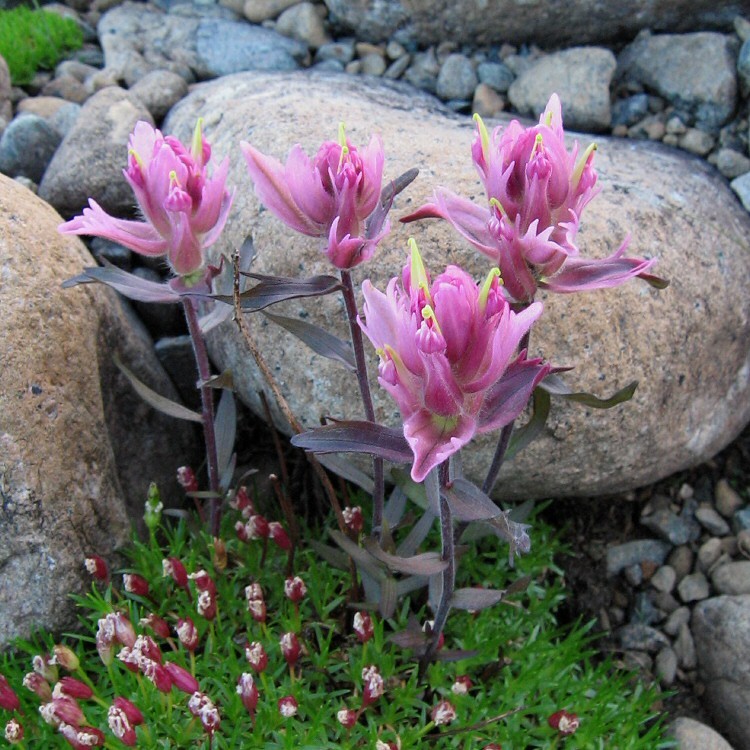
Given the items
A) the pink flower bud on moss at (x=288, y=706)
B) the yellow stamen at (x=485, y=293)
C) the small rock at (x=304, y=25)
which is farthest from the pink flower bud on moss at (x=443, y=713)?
the small rock at (x=304, y=25)

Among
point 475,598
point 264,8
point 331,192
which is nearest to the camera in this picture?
point 331,192

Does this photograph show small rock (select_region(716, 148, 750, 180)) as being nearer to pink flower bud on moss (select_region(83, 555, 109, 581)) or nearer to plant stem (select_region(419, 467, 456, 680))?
plant stem (select_region(419, 467, 456, 680))

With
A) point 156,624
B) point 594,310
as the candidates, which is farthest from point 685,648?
point 156,624

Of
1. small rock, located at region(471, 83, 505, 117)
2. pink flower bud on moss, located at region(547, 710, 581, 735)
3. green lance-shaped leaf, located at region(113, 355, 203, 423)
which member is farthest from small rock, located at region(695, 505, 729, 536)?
green lance-shaped leaf, located at region(113, 355, 203, 423)

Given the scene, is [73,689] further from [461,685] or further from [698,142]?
[698,142]

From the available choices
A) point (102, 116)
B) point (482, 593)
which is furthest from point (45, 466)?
point (102, 116)
